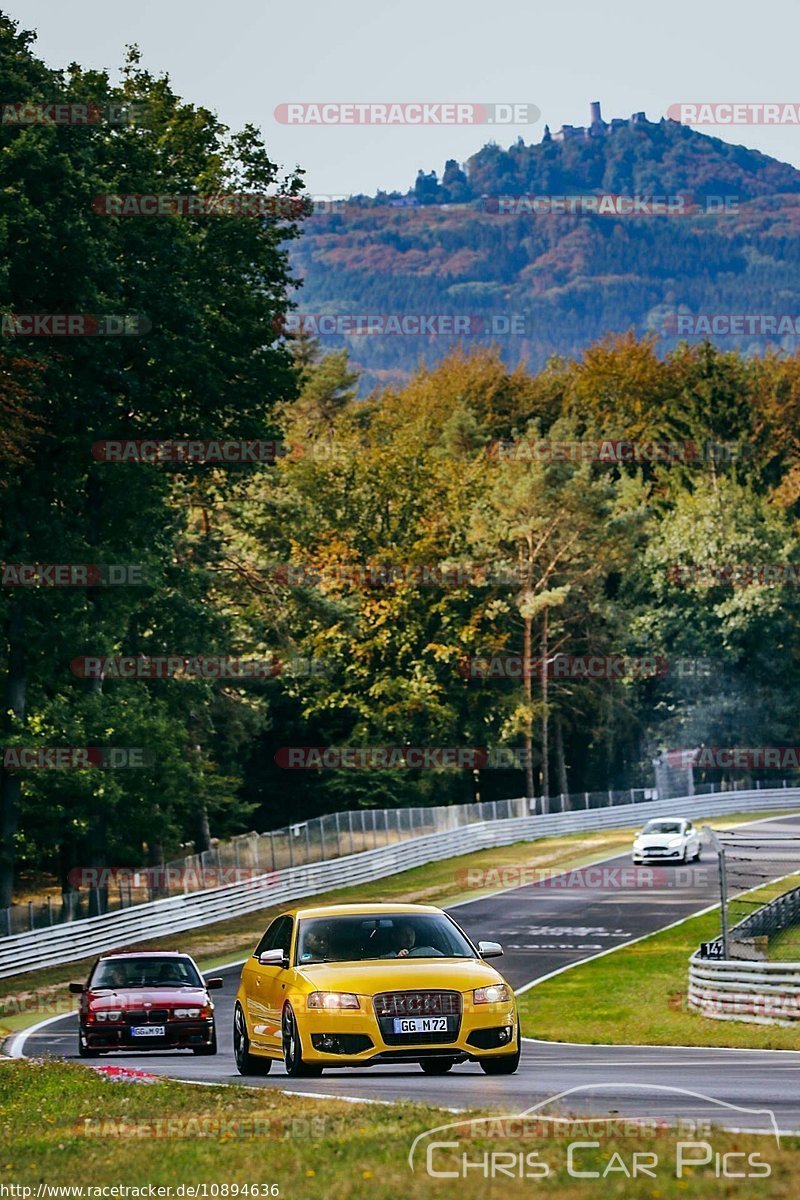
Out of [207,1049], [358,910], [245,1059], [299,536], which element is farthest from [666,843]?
[358,910]

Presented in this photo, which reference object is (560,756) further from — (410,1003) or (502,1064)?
(410,1003)

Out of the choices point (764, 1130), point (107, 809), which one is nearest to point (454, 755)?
point (107, 809)

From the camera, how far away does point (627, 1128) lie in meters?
11.1

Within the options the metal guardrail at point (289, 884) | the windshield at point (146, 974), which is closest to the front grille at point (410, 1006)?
the windshield at point (146, 974)

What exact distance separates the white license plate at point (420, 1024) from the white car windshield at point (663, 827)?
4630 cm

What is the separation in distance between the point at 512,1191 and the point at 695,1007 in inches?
871

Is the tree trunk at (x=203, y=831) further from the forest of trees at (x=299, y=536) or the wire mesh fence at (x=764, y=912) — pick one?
the wire mesh fence at (x=764, y=912)

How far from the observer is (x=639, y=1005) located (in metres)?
32.4

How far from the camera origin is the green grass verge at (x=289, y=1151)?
357 inches

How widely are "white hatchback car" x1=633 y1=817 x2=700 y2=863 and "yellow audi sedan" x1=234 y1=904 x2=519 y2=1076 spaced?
144 ft

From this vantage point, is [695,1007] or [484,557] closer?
[695,1007]

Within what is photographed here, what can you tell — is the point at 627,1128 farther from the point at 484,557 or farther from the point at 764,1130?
the point at 484,557

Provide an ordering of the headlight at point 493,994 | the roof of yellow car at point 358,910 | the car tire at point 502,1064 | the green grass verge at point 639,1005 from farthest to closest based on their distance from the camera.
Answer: the green grass verge at point 639,1005
the roof of yellow car at point 358,910
the car tire at point 502,1064
the headlight at point 493,994

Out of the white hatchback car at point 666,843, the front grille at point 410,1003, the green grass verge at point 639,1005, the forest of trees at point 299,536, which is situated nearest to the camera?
the front grille at point 410,1003
